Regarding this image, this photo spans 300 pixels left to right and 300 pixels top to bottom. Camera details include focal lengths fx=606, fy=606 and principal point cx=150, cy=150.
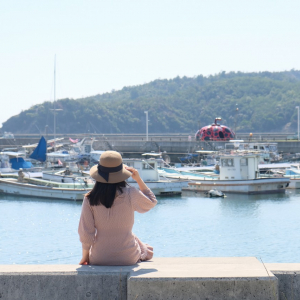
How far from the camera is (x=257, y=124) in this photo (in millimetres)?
150500

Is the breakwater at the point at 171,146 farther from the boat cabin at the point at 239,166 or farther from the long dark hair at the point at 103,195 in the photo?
the long dark hair at the point at 103,195

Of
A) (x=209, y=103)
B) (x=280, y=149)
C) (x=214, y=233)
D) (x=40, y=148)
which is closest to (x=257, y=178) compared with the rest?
(x=214, y=233)

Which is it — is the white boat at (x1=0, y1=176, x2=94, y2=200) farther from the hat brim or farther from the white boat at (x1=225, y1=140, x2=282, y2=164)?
the hat brim

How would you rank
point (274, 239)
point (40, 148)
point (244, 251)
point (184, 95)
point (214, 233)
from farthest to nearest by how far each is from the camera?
point (184, 95)
point (40, 148)
point (214, 233)
point (274, 239)
point (244, 251)

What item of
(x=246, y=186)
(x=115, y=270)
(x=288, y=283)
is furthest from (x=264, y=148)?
(x=115, y=270)

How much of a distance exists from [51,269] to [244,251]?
1437 cm

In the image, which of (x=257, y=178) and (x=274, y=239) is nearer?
(x=274, y=239)

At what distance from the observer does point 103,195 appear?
213 inches

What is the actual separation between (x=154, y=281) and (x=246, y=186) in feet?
95.0

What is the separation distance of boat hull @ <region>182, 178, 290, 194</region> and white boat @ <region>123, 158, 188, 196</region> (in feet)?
4.28

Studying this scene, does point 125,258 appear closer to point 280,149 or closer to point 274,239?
point 274,239

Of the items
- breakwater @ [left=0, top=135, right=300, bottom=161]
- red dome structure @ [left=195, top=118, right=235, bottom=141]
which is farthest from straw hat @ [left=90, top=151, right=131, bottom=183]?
red dome structure @ [left=195, top=118, right=235, bottom=141]

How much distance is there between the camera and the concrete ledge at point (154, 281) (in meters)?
4.62

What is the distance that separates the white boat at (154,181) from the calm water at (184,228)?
64cm
